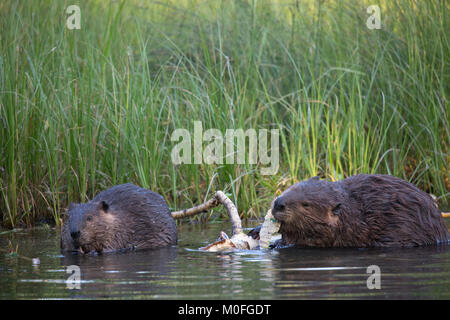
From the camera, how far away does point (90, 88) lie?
25.8 ft

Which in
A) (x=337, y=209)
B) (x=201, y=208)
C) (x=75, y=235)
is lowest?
(x=75, y=235)

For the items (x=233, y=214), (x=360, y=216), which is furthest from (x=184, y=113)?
(x=360, y=216)

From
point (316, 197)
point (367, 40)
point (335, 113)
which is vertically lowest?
point (316, 197)

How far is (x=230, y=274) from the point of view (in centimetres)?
480

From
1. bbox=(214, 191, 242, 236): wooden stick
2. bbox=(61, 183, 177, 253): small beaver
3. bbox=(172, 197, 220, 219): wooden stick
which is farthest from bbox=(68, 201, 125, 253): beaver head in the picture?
bbox=(214, 191, 242, 236): wooden stick

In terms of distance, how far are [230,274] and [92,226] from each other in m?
2.01

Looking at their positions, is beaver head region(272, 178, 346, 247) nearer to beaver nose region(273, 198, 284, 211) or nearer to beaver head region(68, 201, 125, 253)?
beaver nose region(273, 198, 284, 211)

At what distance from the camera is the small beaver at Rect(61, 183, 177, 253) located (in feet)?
20.9

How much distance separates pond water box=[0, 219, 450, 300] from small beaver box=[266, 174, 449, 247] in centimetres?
21

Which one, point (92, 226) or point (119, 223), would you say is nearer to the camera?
point (92, 226)

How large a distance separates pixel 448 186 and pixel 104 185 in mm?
4126

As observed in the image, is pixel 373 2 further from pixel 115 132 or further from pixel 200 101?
pixel 115 132

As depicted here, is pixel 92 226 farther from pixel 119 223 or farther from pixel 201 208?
pixel 201 208
